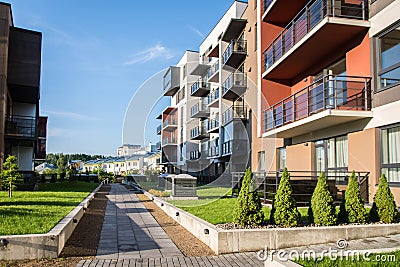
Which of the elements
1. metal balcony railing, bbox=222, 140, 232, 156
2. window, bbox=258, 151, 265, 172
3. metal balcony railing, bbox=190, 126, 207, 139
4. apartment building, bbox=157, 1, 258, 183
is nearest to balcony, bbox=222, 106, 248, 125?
apartment building, bbox=157, 1, 258, 183

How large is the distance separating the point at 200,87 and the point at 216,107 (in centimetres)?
227

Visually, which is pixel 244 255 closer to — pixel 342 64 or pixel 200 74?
pixel 342 64

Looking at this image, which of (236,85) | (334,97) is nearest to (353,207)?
(334,97)

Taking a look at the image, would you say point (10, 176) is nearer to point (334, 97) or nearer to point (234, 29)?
point (334, 97)

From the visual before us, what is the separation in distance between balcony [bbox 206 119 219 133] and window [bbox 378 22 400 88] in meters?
20.9

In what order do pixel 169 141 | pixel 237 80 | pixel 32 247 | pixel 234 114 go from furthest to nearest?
pixel 169 141 < pixel 234 114 < pixel 237 80 < pixel 32 247

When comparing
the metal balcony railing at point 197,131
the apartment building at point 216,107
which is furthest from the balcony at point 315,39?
the metal balcony railing at point 197,131

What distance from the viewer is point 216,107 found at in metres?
33.8

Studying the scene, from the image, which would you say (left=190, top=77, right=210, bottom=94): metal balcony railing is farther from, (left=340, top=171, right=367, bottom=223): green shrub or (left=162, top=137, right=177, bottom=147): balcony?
(left=340, top=171, right=367, bottom=223): green shrub

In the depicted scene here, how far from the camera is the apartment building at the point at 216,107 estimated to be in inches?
1030

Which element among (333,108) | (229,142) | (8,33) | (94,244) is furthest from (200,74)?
(94,244)

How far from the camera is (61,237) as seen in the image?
23.1 ft

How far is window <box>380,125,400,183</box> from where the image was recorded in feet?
33.9

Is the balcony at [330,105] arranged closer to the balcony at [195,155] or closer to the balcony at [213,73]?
the balcony at [213,73]
